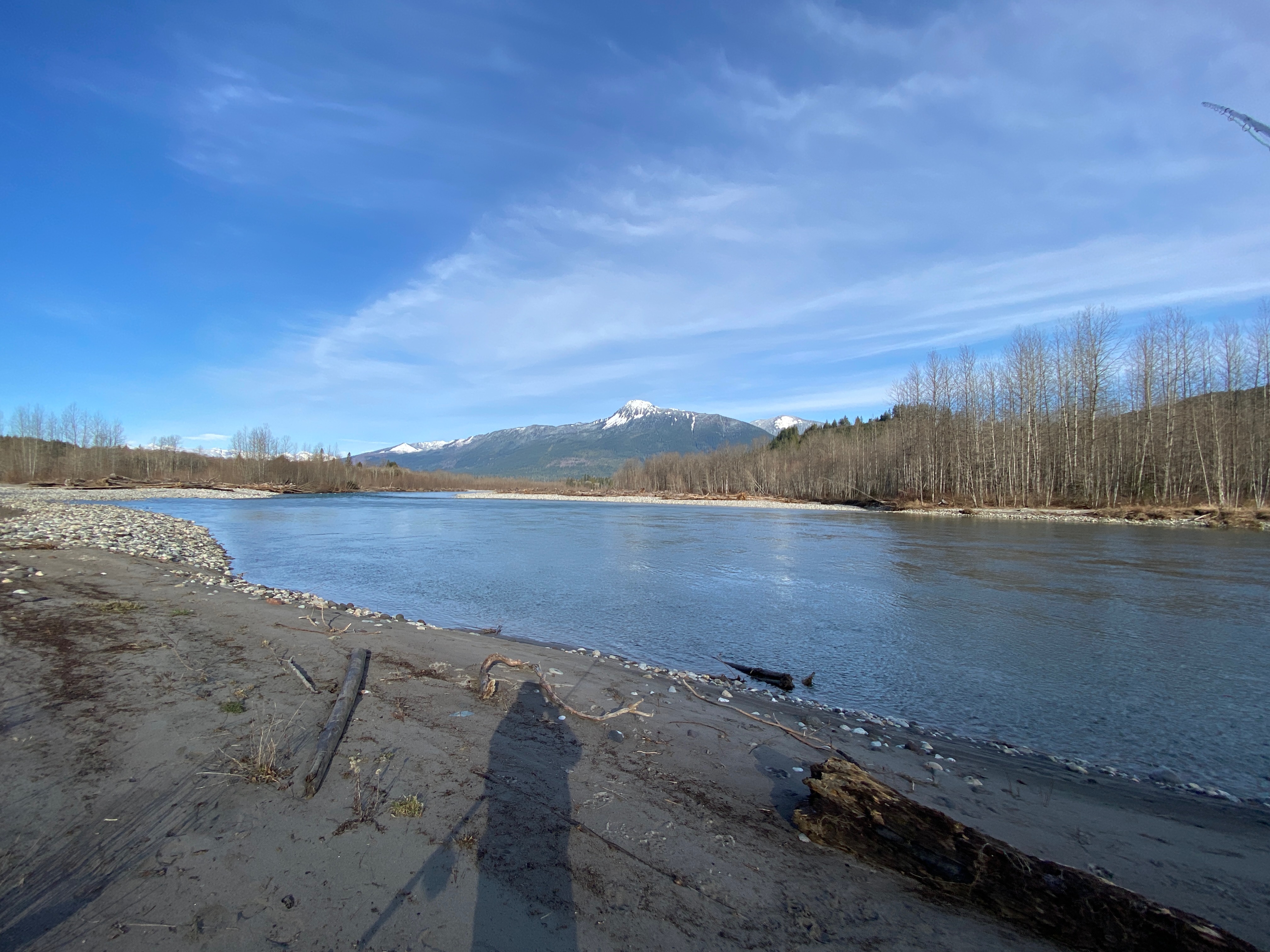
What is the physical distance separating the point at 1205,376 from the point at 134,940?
70.1m

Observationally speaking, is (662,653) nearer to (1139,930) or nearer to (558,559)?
(1139,930)

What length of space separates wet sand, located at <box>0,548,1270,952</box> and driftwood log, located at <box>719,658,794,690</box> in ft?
5.00

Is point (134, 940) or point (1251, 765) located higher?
point (134, 940)

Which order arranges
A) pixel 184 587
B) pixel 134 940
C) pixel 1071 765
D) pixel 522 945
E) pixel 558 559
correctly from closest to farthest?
pixel 134 940, pixel 522 945, pixel 1071 765, pixel 184 587, pixel 558 559

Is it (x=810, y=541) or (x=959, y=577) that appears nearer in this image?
(x=959, y=577)

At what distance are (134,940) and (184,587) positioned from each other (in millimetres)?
13531

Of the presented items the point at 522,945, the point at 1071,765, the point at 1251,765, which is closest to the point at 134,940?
the point at 522,945

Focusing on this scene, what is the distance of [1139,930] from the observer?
346 centimetres

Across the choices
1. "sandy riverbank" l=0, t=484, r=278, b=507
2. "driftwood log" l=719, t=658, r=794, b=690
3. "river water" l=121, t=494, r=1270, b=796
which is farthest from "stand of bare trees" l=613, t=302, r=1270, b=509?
"sandy riverbank" l=0, t=484, r=278, b=507

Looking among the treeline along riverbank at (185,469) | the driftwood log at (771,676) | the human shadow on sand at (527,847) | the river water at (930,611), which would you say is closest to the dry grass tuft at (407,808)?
the human shadow on sand at (527,847)

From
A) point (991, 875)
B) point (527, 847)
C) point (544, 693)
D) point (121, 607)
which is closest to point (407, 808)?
point (527, 847)

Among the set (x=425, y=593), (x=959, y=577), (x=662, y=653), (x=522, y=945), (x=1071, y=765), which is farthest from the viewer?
(x=959, y=577)

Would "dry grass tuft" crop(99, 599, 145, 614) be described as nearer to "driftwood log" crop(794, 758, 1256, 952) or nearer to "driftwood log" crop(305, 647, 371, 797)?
"driftwood log" crop(305, 647, 371, 797)

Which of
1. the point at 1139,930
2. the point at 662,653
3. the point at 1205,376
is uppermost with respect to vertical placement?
the point at 1205,376
